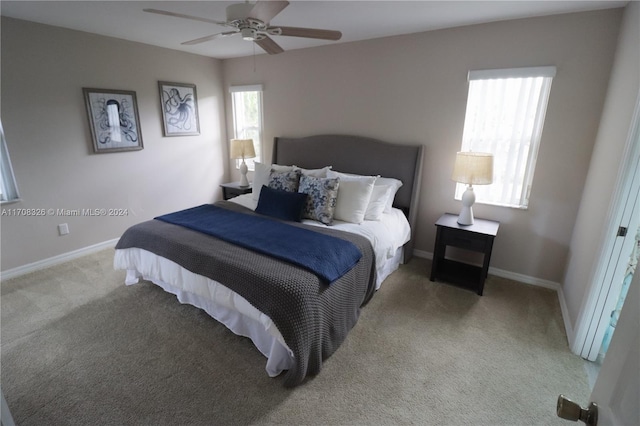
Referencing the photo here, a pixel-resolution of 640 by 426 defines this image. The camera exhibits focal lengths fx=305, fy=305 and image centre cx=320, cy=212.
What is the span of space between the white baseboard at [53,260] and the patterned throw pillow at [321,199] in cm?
264

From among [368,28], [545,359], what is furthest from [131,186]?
[545,359]

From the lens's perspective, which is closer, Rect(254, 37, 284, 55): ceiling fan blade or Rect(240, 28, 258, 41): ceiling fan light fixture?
Rect(240, 28, 258, 41): ceiling fan light fixture

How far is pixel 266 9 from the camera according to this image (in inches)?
73.2

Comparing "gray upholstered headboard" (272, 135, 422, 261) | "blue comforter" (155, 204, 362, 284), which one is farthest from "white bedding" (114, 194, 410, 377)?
"blue comforter" (155, 204, 362, 284)

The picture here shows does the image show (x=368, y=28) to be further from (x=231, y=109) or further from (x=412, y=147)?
(x=231, y=109)

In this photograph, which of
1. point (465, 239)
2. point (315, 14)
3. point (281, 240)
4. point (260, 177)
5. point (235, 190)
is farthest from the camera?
point (235, 190)

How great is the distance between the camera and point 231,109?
4785mm

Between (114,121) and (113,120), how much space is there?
1cm

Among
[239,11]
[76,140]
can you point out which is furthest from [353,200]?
[76,140]

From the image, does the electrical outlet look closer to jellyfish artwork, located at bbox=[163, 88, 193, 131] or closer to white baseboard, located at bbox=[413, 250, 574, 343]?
jellyfish artwork, located at bbox=[163, 88, 193, 131]

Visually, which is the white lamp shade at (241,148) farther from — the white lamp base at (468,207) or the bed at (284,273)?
the white lamp base at (468,207)

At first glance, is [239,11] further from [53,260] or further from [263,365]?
[53,260]

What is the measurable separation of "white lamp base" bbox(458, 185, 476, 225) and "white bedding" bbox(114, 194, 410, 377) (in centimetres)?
55

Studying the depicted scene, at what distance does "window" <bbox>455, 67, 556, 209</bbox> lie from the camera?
107 inches
